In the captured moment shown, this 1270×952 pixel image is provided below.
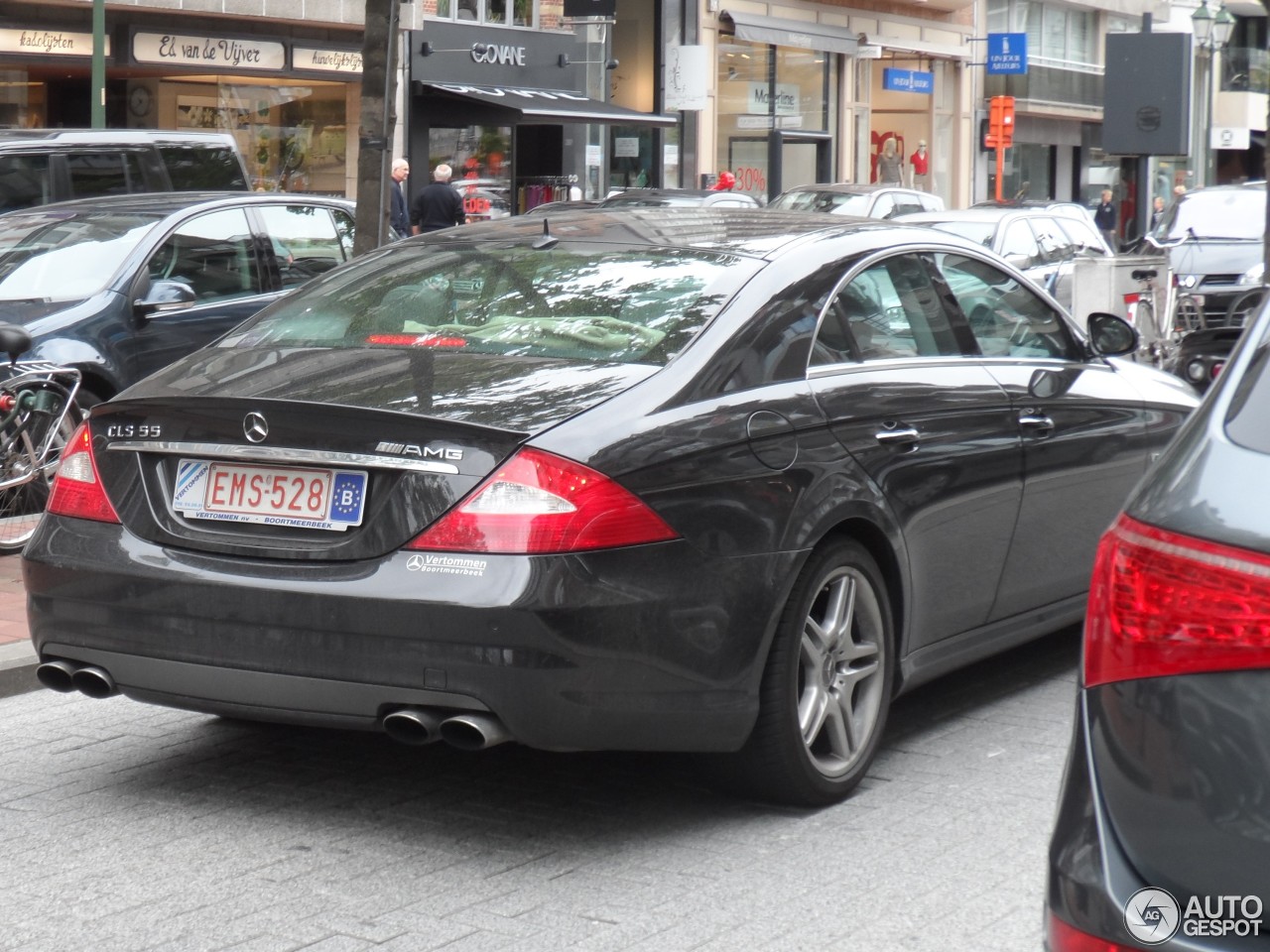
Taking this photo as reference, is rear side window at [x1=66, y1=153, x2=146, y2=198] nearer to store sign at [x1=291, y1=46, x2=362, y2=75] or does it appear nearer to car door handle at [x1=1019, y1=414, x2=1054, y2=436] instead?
car door handle at [x1=1019, y1=414, x2=1054, y2=436]

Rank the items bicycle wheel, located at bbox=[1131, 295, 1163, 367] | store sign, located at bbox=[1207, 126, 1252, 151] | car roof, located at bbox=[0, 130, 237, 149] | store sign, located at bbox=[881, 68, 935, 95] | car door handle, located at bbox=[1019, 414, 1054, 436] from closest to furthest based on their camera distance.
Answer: car door handle, located at bbox=[1019, 414, 1054, 436] → car roof, located at bbox=[0, 130, 237, 149] → bicycle wheel, located at bbox=[1131, 295, 1163, 367] → store sign, located at bbox=[881, 68, 935, 95] → store sign, located at bbox=[1207, 126, 1252, 151]

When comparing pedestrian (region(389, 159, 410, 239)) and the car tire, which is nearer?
the car tire

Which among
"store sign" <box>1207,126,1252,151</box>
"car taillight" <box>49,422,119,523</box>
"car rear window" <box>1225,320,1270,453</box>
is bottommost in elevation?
"car taillight" <box>49,422,119,523</box>

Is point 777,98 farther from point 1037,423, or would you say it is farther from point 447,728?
point 447,728

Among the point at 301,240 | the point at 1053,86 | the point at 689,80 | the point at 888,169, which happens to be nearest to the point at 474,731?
the point at 301,240

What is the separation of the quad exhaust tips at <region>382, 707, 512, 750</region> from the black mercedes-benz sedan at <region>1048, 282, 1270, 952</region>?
176 cm

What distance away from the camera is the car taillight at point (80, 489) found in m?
4.65

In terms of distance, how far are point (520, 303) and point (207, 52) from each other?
64.9 feet

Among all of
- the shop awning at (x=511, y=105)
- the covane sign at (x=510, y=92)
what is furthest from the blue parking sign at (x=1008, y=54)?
the shop awning at (x=511, y=105)

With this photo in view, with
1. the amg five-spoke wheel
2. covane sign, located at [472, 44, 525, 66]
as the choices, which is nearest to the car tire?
the amg five-spoke wheel

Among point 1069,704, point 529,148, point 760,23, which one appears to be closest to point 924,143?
point 760,23

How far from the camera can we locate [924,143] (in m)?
42.8

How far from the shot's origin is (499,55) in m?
28.9

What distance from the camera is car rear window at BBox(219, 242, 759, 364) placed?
15.4 feet
